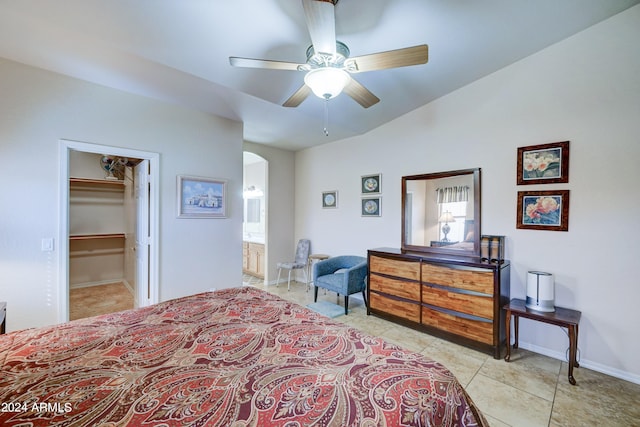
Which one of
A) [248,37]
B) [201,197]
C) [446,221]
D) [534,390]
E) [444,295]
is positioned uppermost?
[248,37]

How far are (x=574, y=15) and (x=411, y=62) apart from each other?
173cm

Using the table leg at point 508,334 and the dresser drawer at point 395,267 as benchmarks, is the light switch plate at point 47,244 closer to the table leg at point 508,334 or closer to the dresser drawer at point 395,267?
the dresser drawer at point 395,267

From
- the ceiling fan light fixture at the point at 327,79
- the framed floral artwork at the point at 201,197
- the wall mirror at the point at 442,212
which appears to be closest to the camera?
the ceiling fan light fixture at the point at 327,79

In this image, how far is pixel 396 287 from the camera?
3318mm

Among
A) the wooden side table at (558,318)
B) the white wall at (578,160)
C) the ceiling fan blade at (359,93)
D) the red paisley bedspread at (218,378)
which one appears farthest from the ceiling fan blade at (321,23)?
the wooden side table at (558,318)

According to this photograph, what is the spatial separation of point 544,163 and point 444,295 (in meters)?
1.66

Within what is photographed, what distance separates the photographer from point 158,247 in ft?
10.3

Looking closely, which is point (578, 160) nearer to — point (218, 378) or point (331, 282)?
point (331, 282)

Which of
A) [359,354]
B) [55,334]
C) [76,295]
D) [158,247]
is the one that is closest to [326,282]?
[158,247]

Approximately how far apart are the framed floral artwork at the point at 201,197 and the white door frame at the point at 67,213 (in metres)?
0.27

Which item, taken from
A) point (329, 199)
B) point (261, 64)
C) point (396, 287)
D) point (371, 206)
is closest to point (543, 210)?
point (396, 287)

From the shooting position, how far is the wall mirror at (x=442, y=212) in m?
3.05

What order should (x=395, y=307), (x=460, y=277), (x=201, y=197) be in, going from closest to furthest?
(x=460, y=277), (x=395, y=307), (x=201, y=197)

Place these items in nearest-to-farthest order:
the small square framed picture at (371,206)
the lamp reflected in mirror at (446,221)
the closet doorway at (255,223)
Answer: the lamp reflected in mirror at (446,221), the small square framed picture at (371,206), the closet doorway at (255,223)
